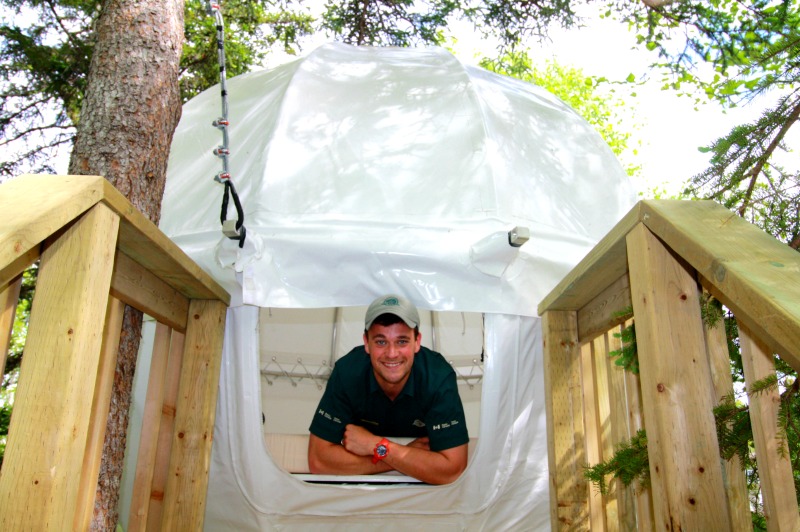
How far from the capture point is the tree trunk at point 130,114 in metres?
2.64

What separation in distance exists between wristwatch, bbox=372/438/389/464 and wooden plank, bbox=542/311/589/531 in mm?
772

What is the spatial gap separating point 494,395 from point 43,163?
4.87m

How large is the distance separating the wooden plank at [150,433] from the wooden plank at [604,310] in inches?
69.7

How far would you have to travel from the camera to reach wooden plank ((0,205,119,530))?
1.43m

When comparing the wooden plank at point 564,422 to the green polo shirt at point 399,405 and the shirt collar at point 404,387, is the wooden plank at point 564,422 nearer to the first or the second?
the green polo shirt at point 399,405

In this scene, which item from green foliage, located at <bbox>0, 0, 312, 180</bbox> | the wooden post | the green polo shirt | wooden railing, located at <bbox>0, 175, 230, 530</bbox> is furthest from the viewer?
green foliage, located at <bbox>0, 0, 312, 180</bbox>

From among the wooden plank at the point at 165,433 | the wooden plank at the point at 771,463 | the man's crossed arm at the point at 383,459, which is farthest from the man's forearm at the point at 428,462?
the wooden plank at the point at 771,463

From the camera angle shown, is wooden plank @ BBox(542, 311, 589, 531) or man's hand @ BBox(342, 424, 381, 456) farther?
man's hand @ BBox(342, 424, 381, 456)

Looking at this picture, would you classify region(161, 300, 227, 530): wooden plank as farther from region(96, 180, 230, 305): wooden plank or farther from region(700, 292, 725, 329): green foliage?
region(700, 292, 725, 329): green foliage

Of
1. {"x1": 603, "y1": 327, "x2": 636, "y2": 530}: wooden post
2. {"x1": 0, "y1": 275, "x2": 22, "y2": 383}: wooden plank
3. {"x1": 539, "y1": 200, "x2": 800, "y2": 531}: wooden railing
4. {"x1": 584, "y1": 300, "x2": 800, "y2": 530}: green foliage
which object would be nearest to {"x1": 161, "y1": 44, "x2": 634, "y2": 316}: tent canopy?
{"x1": 603, "y1": 327, "x2": 636, "y2": 530}: wooden post

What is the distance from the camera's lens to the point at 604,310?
2566mm

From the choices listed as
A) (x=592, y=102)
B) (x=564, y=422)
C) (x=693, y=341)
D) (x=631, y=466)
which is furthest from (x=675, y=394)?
(x=592, y=102)

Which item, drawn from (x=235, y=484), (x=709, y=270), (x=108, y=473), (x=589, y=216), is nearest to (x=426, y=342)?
(x=589, y=216)

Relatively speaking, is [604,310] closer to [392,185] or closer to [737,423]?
[737,423]
